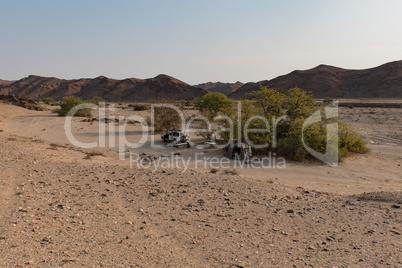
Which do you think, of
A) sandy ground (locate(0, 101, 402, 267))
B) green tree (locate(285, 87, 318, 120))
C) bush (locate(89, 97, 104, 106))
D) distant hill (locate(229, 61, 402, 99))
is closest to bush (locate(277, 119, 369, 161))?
green tree (locate(285, 87, 318, 120))

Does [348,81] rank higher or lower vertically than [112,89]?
higher

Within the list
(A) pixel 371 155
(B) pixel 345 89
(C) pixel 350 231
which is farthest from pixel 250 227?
(B) pixel 345 89

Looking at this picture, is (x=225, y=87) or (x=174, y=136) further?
(x=225, y=87)

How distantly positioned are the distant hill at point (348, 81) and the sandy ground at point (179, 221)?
273 ft

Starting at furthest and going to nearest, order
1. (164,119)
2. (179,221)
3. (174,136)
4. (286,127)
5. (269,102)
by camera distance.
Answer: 1. (164,119)
2. (174,136)
3. (269,102)
4. (286,127)
5. (179,221)

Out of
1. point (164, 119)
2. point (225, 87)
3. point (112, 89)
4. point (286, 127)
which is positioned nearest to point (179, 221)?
point (286, 127)

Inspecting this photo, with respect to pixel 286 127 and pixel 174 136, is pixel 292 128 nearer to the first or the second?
pixel 286 127

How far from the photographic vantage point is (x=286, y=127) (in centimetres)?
1672

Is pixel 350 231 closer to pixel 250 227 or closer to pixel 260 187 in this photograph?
pixel 250 227

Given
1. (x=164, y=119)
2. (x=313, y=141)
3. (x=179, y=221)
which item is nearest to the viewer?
(x=179, y=221)

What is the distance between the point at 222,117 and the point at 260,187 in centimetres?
1196

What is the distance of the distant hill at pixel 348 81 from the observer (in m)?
81.6

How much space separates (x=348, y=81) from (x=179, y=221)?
338ft

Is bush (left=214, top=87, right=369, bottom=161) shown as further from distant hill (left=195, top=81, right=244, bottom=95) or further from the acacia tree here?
distant hill (left=195, top=81, right=244, bottom=95)
